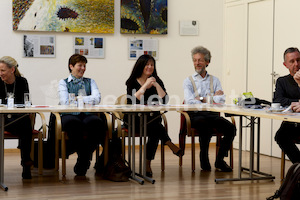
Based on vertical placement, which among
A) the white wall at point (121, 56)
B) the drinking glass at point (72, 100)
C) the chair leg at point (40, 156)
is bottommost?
the chair leg at point (40, 156)

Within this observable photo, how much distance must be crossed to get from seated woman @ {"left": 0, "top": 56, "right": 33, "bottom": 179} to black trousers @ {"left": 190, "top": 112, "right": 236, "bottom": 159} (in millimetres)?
1829

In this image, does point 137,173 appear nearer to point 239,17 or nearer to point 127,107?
point 127,107

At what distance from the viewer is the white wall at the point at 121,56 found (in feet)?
24.9

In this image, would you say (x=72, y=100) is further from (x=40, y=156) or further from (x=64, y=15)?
(x=64, y=15)

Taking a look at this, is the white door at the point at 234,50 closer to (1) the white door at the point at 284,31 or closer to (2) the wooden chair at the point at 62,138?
(1) the white door at the point at 284,31

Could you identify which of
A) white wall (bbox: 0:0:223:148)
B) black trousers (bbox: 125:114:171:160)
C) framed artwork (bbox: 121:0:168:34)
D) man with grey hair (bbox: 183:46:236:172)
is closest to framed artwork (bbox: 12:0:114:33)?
white wall (bbox: 0:0:223:148)

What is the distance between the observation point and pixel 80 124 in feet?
18.7

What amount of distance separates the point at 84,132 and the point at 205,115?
1423 millimetres

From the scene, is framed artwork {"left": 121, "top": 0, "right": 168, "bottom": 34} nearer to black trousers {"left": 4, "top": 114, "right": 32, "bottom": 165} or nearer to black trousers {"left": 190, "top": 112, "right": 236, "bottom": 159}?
black trousers {"left": 190, "top": 112, "right": 236, "bottom": 159}

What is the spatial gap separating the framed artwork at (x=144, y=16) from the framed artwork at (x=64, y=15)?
0.72 ft

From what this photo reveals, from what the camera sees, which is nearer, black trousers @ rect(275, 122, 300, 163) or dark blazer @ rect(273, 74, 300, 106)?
black trousers @ rect(275, 122, 300, 163)

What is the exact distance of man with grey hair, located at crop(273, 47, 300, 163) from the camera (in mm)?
5449

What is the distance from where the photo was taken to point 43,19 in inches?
298

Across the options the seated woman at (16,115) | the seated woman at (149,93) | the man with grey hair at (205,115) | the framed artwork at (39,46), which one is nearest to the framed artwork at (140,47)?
the framed artwork at (39,46)
